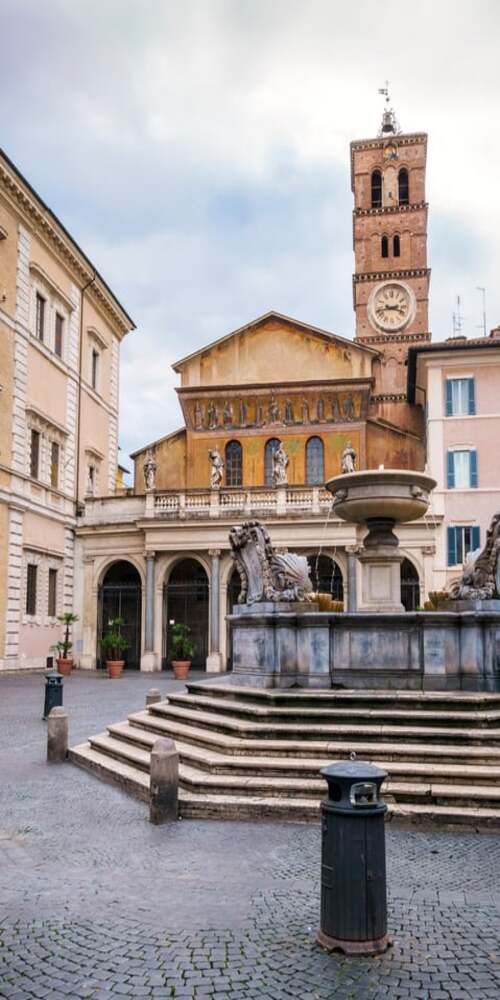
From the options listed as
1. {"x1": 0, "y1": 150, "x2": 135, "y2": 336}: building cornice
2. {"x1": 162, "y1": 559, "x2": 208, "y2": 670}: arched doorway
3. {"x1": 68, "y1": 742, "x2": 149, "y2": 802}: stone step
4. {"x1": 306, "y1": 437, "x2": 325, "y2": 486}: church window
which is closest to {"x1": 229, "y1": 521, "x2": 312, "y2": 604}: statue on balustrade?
{"x1": 68, "y1": 742, "x2": 149, "y2": 802}: stone step

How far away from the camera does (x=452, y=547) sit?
3183 cm

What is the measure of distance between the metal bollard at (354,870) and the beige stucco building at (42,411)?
2412 centimetres

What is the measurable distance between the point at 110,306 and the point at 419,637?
31.7m

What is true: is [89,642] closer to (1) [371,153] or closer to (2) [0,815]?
(2) [0,815]

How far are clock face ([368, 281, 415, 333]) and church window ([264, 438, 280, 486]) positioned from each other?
22.2m

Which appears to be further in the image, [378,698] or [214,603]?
[214,603]

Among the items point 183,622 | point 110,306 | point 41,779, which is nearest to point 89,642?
point 183,622

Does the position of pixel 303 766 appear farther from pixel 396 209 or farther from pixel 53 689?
pixel 396 209

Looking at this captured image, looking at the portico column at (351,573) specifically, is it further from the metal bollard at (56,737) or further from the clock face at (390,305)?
the clock face at (390,305)

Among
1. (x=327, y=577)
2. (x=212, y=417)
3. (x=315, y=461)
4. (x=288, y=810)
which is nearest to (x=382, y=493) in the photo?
(x=288, y=810)

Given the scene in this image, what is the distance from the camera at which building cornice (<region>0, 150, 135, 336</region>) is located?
2839cm

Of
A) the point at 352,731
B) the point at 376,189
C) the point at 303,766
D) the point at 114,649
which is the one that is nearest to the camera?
the point at 303,766

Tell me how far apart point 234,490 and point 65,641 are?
27.6 feet

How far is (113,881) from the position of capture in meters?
6.38
